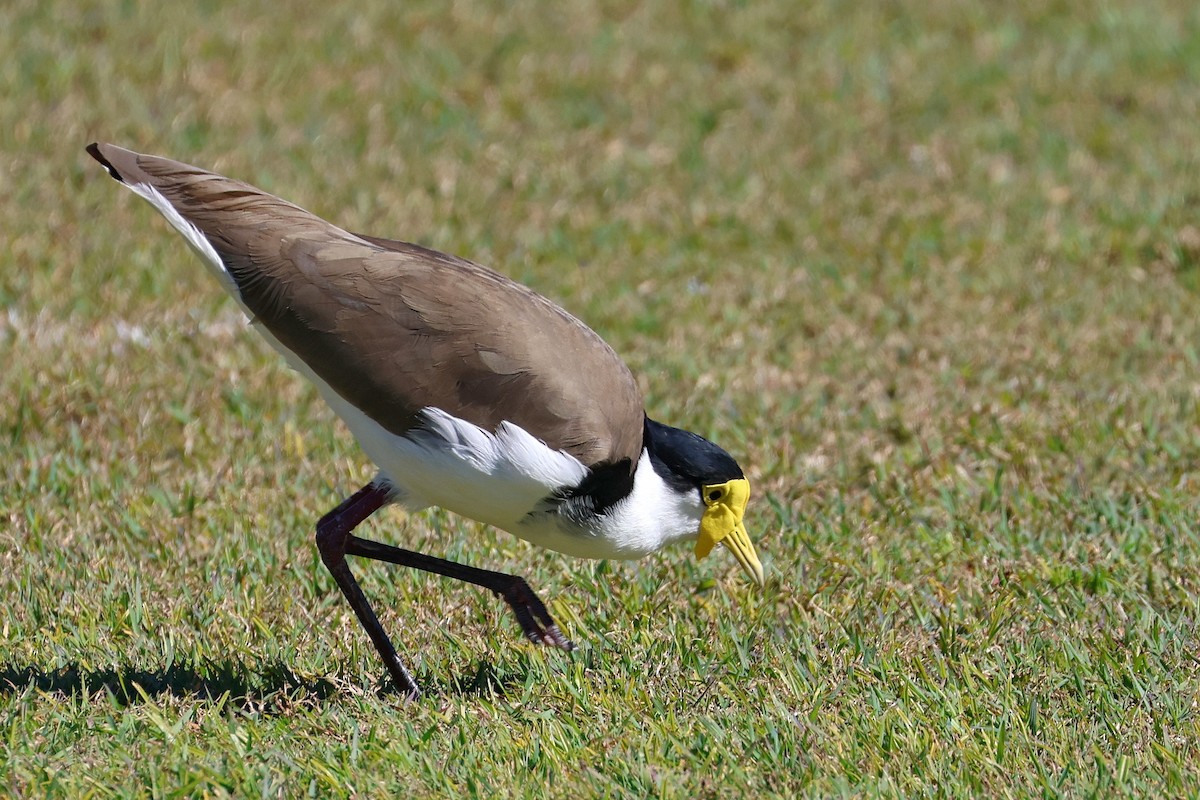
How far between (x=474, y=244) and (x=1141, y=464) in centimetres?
335

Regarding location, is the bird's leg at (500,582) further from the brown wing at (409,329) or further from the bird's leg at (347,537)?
the brown wing at (409,329)

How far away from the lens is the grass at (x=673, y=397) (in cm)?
406

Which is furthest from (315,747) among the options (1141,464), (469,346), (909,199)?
(909,199)

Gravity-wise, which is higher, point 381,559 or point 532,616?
point 381,559

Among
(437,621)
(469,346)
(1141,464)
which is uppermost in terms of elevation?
(469,346)

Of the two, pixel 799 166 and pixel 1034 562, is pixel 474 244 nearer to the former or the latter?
pixel 799 166

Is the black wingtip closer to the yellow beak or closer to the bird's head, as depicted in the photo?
the bird's head

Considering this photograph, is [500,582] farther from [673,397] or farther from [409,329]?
[673,397]

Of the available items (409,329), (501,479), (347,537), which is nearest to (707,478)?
(501,479)

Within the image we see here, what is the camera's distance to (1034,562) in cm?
519

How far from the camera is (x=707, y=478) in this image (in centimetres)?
450

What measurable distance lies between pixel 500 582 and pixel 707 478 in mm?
705

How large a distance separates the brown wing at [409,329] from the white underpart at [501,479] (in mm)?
41

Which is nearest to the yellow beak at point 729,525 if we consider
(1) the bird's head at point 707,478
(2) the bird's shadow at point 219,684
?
(1) the bird's head at point 707,478
